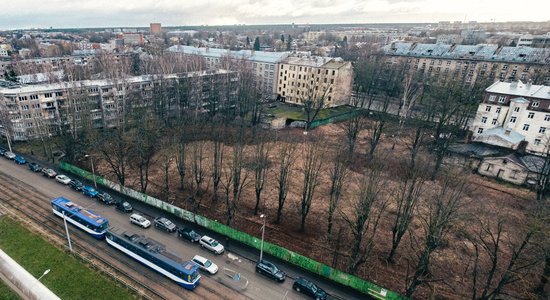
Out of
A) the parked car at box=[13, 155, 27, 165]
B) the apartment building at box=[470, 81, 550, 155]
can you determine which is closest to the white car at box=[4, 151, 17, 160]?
the parked car at box=[13, 155, 27, 165]

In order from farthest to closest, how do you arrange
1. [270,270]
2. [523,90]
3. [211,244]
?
[523,90]
[211,244]
[270,270]

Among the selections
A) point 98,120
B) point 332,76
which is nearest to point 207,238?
point 98,120

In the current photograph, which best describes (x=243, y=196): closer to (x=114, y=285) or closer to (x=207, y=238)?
(x=207, y=238)

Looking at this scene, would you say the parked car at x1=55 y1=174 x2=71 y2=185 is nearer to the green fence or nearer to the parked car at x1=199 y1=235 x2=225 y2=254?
the green fence

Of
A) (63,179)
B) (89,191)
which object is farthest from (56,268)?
(63,179)

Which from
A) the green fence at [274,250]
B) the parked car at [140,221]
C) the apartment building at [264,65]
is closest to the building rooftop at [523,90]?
the green fence at [274,250]

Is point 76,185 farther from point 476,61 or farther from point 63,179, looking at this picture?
point 476,61

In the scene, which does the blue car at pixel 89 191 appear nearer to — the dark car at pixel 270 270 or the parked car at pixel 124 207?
the parked car at pixel 124 207
